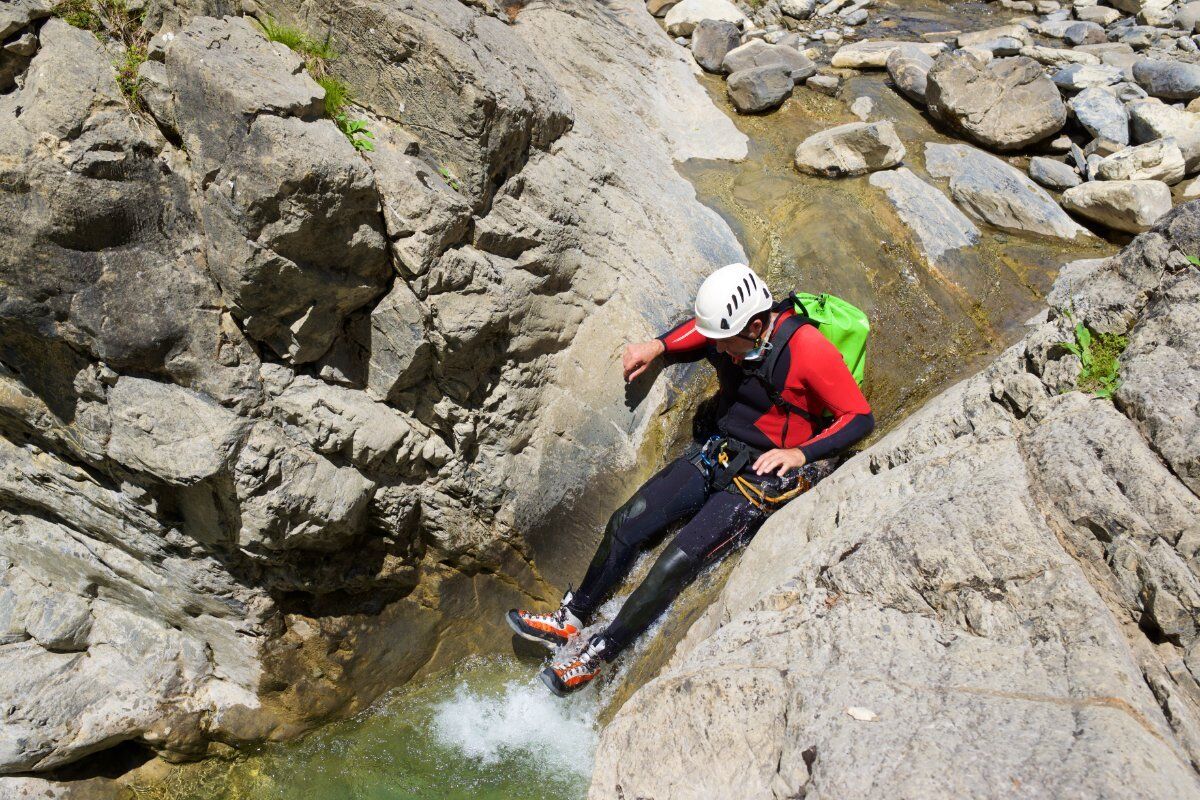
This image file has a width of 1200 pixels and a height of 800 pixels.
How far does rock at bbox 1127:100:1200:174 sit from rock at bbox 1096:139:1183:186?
177 millimetres

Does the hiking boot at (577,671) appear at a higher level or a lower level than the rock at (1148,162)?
lower

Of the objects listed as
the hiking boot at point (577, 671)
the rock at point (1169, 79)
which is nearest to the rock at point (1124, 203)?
the rock at point (1169, 79)

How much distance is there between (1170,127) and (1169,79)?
1.18 m

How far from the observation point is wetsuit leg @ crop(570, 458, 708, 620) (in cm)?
607

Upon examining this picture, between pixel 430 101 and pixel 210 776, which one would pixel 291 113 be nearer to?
pixel 430 101

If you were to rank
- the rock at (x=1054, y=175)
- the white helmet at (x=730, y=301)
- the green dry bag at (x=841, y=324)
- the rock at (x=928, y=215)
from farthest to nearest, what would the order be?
1. the rock at (x=1054, y=175)
2. the rock at (x=928, y=215)
3. the green dry bag at (x=841, y=324)
4. the white helmet at (x=730, y=301)

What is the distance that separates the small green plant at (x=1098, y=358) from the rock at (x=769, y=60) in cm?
616

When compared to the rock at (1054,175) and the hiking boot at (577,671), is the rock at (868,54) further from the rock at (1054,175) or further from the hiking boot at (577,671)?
the hiking boot at (577,671)

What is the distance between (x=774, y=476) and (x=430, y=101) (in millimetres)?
3792

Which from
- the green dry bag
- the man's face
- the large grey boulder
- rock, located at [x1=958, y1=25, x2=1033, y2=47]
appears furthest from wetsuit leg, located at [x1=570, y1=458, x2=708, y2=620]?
rock, located at [x1=958, y1=25, x2=1033, y2=47]

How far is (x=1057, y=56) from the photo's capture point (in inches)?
384

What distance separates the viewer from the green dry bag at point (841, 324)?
5816 mm

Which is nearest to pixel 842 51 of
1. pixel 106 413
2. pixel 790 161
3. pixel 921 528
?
pixel 790 161

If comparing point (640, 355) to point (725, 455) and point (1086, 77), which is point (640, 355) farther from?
point (1086, 77)
